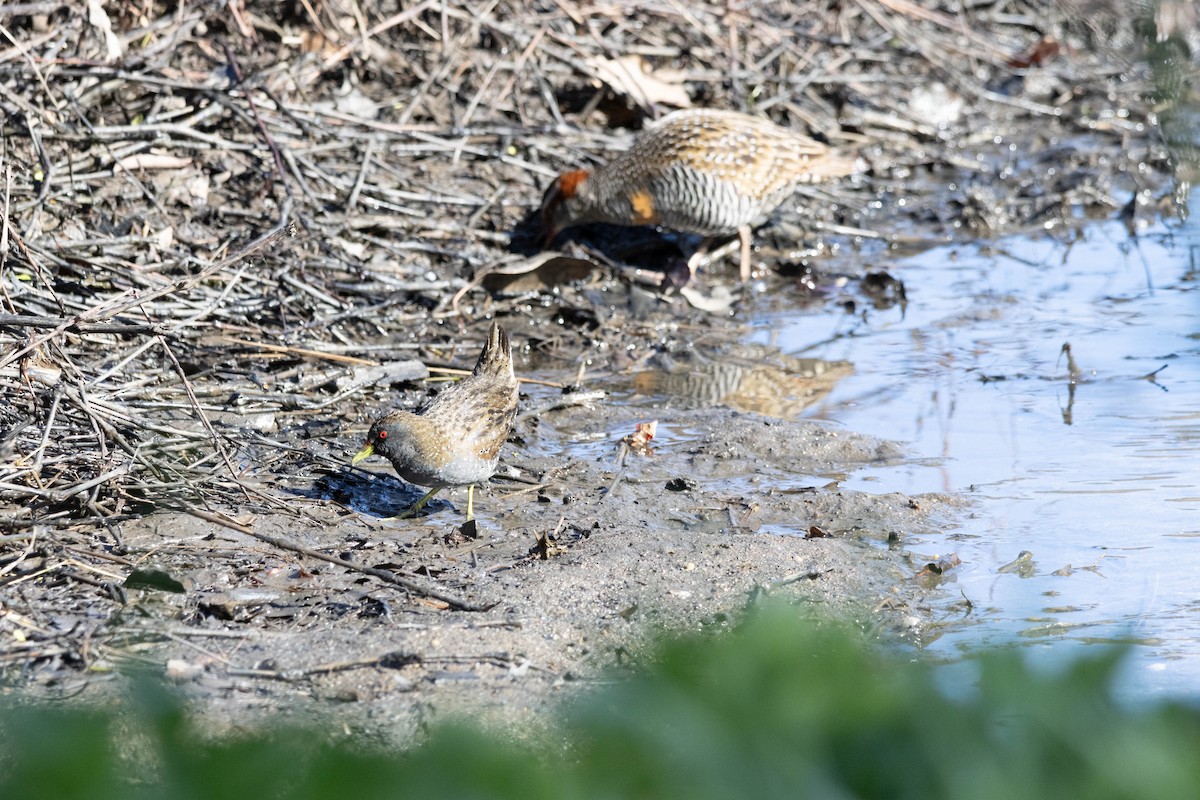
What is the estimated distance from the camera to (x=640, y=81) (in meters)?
Answer: 9.53

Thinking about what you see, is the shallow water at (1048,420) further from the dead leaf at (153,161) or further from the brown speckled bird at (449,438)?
the dead leaf at (153,161)

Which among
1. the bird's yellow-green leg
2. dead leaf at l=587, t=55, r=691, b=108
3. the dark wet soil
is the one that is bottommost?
the bird's yellow-green leg

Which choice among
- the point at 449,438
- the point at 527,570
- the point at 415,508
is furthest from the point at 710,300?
the point at 527,570

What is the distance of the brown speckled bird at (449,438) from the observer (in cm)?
467

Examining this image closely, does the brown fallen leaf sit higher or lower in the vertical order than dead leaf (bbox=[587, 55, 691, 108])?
lower

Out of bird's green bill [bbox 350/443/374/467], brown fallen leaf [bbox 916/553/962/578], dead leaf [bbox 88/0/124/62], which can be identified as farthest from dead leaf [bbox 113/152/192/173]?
brown fallen leaf [bbox 916/553/962/578]

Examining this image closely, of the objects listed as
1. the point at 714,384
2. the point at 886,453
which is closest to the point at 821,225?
the point at 714,384

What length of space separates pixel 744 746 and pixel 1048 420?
5315 mm

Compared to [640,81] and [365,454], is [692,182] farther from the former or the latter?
[365,454]

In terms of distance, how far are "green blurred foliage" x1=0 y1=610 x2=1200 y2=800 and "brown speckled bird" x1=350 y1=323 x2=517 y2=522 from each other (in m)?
3.58

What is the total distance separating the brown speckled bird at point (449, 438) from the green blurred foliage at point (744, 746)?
3585 mm

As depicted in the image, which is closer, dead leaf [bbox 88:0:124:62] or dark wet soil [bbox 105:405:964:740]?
dark wet soil [bbox 105:405:964:740]

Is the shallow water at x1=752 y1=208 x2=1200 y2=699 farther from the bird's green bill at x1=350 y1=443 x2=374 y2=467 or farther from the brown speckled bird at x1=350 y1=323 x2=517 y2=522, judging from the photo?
the bird's green bill at x1=350 y1=443 x2=374 y2=467

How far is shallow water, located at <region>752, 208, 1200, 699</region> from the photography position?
13.6 feet
